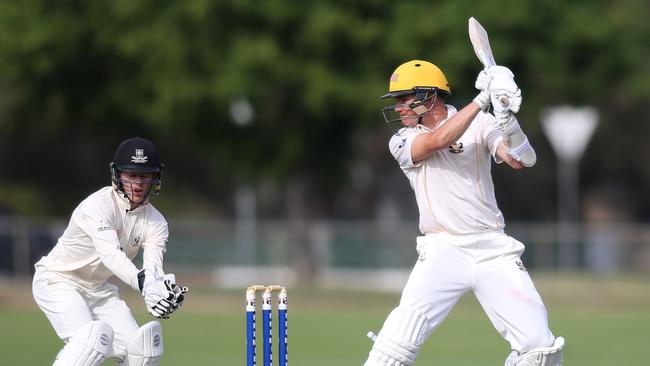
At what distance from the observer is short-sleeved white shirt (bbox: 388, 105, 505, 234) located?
7.88m

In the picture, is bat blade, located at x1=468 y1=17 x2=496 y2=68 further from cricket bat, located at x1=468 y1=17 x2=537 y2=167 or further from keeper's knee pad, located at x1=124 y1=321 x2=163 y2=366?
keeper's knee pad, located at x1=124 y1=321 x2=163 y2=366

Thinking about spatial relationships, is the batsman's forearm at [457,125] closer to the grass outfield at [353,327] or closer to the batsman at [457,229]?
the batsman at [457,229]

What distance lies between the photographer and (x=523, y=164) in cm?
788

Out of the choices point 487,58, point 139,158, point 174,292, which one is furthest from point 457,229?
point 139,158

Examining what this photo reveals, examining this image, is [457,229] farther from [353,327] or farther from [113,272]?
[353,327]

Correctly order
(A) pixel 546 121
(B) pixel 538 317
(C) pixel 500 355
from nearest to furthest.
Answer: (B) pixel 538 317 → (C) pixel 500 355 → (A) pixel 546 121

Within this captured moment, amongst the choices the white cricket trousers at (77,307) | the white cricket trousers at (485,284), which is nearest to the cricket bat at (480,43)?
the white cricket trousers at (485,284)

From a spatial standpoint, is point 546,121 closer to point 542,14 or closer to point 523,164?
point 542,14

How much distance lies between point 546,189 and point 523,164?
102 feet

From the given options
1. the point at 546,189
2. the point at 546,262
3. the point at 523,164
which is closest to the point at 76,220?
the point at 523,164

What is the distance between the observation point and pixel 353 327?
1666cm

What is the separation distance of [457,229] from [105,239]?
1986 millimetres

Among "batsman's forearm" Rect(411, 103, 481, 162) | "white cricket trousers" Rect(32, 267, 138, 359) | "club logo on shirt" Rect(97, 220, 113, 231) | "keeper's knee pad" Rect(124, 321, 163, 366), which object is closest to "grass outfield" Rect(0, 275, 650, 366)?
"white cricket trousers" Rect(32, 267, 138, 359)

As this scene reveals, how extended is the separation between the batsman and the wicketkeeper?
4.25 feet
